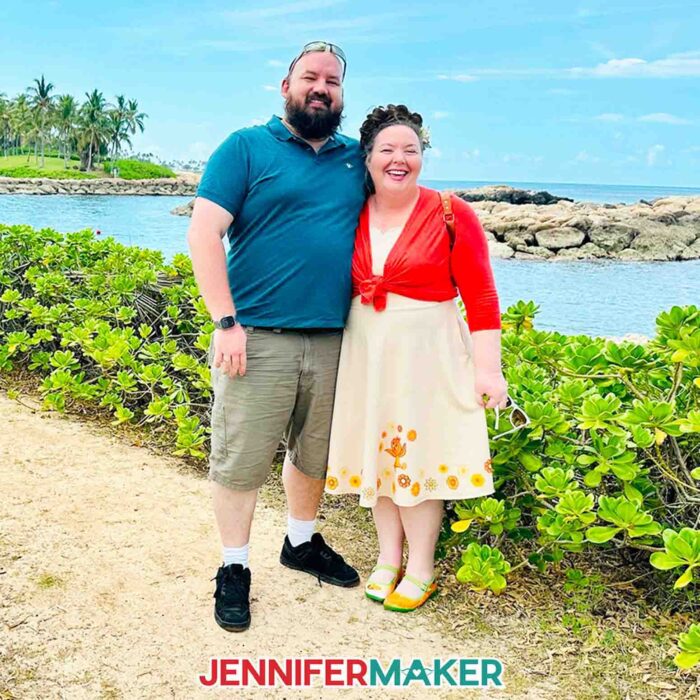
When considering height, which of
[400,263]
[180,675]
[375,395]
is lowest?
[180,675]

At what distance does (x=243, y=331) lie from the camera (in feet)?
9.66

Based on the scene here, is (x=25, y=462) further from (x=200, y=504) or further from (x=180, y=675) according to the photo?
(x=180, y=675)

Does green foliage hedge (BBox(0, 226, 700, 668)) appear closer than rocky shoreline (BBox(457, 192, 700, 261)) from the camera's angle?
Yes

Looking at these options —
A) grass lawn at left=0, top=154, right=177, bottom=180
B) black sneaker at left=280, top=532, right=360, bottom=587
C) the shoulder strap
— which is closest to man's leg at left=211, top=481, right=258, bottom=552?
black sneaker at left=280, top=532, right=360, bottom=587

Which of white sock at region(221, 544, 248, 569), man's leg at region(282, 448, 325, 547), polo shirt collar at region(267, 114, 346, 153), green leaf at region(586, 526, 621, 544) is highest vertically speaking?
polo shirt collar at region(267, 114, 346, 153)

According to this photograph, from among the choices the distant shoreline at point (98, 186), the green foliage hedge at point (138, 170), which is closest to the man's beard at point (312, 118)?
the distant shoreline at point (98, 186)

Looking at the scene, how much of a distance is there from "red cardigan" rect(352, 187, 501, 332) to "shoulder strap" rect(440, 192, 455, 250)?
13 mm

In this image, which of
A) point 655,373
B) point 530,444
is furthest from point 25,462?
point 655,373

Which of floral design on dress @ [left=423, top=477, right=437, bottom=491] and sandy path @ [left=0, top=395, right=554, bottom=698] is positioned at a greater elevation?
floral design on dress @ [left=423, top=477, right=437, bottom=491]

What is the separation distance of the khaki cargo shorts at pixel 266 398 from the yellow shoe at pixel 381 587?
2.11 ft

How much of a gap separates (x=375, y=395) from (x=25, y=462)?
8.68 ft

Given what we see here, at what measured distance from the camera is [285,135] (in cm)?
304

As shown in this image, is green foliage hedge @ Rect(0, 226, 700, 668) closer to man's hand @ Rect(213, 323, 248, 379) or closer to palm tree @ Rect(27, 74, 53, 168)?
man's hand @ Rect(213, 323, 248, 379)

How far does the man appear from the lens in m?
2.91
